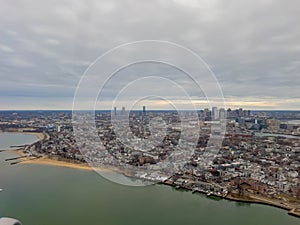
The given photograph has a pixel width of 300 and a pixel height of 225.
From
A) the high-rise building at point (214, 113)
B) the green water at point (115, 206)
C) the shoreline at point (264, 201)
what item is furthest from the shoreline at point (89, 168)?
the high-rise building at point (214, 113)

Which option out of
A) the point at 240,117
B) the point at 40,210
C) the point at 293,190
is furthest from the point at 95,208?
the point at 240,117

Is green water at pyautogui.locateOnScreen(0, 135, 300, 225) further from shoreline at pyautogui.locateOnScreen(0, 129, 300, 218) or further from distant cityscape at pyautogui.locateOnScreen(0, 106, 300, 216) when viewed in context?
distant cityscape at pyautogui.locateOnScreen(0, 106, 300, 216)

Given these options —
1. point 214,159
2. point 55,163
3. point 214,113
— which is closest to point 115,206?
point 214,113

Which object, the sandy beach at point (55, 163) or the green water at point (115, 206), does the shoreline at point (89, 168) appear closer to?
the sandy beach at point (55, 163)

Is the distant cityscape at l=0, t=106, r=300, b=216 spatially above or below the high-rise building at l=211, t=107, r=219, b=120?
below

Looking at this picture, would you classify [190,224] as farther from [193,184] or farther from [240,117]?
[240,117]

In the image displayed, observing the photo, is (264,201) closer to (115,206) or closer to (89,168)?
(115,206)

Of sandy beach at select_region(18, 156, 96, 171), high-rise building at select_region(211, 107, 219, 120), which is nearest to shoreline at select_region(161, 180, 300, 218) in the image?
high-rise building at select_region(211, 107, 219, 120)

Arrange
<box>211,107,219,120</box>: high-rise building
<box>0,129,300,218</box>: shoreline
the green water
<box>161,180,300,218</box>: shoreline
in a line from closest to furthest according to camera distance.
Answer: <box>211,107,219,120</box>: high-rise building
the green water
<box>161,180,300,218</box>: shoreline
<box>0,129,300,218</box>: shoreline
